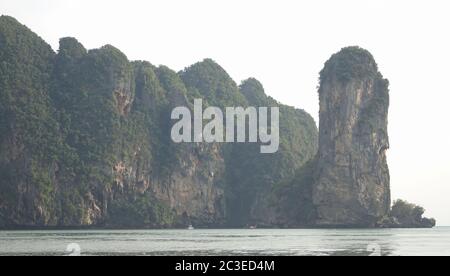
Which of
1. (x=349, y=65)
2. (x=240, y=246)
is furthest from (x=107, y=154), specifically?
(x=240, y=246)

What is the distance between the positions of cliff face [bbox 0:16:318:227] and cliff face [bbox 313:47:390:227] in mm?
9959

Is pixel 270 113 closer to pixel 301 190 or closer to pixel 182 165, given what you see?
pixel 182 165

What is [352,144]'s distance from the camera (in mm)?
97812

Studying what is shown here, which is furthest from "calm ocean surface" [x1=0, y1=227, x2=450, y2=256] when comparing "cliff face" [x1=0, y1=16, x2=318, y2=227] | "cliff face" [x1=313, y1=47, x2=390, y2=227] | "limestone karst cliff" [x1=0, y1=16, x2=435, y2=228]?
"cliff face" [x1=0, y1=16, x2=318, y2=227]

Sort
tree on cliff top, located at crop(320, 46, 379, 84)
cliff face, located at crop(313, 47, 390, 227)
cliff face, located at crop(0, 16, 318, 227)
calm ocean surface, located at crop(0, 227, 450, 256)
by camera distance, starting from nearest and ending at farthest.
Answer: calm ocean surface, located at crop(0, 227, 450, 256) < cliff face, located at crop(313, 47, 390, 227) < tree on cliff top, located at crop(320, 46, 379, 84) < cliff face, located at crop(0, 16, 318, 227)

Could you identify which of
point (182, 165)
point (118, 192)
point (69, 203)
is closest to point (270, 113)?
point (182, 165)

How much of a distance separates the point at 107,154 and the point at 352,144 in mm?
33101

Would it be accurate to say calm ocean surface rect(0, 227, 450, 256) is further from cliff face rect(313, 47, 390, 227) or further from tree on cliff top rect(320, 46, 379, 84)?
tree on cliff top rect(320, 46, 379, 84)

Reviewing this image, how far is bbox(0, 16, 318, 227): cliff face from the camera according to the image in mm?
102500

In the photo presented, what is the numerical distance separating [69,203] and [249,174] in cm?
3796

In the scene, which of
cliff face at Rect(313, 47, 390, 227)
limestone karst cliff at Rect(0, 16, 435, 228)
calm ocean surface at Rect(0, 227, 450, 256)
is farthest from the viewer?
limestone karst cliff at Rect(0, 16, 435, 228)

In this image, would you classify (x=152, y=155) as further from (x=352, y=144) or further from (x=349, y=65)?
(x=349, y=65)

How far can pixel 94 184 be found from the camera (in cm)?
10875

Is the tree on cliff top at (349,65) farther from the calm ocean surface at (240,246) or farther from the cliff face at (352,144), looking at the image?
the calm ocean surface at (240,246)
